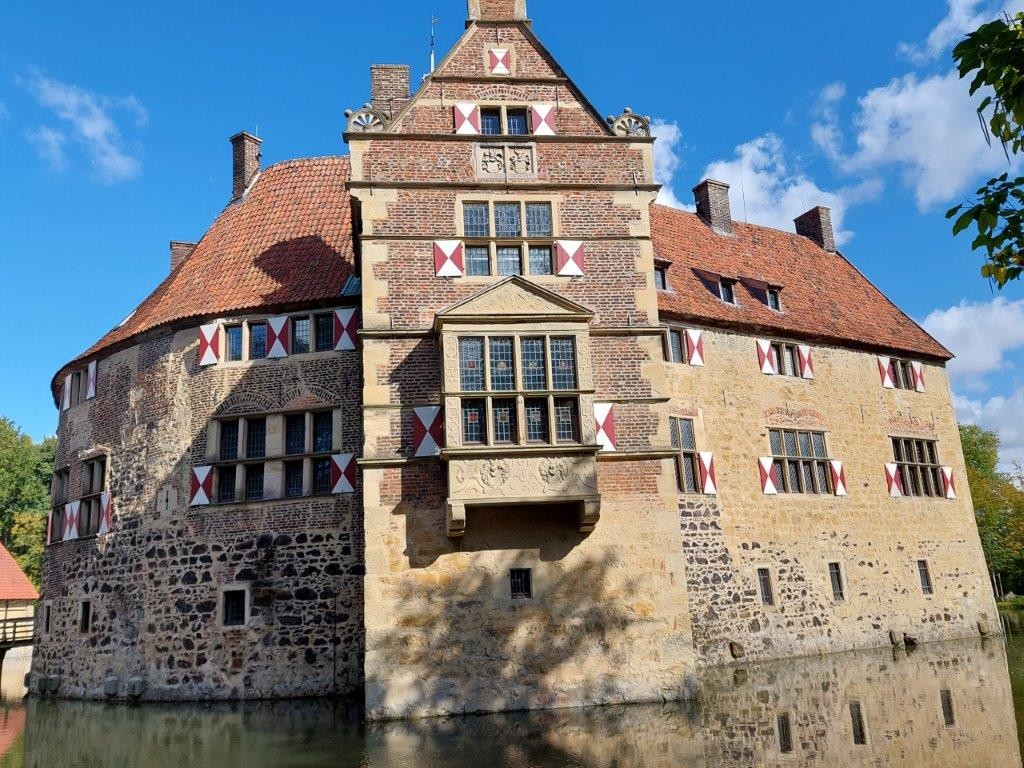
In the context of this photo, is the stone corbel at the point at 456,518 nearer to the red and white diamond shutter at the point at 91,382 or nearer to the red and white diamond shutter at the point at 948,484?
the red and white diamond shutter at the point at 91,382

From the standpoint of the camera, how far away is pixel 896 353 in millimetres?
22969

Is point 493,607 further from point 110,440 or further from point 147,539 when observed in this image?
point 110,440

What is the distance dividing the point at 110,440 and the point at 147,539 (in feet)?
9.22

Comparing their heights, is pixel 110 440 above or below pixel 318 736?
above

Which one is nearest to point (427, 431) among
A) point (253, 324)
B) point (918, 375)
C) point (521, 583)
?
point (521, 583)

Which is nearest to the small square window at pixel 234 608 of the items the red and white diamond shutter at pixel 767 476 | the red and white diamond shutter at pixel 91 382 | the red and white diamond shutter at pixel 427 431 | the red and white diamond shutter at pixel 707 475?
the red and white diamond shutter at pixel 427 431

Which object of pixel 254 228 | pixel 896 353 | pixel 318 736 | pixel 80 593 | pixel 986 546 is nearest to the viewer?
pixel 318 736

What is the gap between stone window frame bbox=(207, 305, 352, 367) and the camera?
16953 millimetres

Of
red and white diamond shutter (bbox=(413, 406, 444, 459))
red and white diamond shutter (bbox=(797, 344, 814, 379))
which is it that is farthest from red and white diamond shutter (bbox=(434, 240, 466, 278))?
red and white diamond shutter (bbox=(797, 344, 814, 379))

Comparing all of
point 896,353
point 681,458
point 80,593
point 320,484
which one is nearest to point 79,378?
point 80,593

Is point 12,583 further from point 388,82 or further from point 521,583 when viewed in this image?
point 521,583

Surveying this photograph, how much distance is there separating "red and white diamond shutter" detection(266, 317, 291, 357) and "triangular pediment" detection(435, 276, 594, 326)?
5101 millimetres

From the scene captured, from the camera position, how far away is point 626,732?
10.5 meters

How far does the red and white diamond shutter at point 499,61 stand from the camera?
15.2 metres
